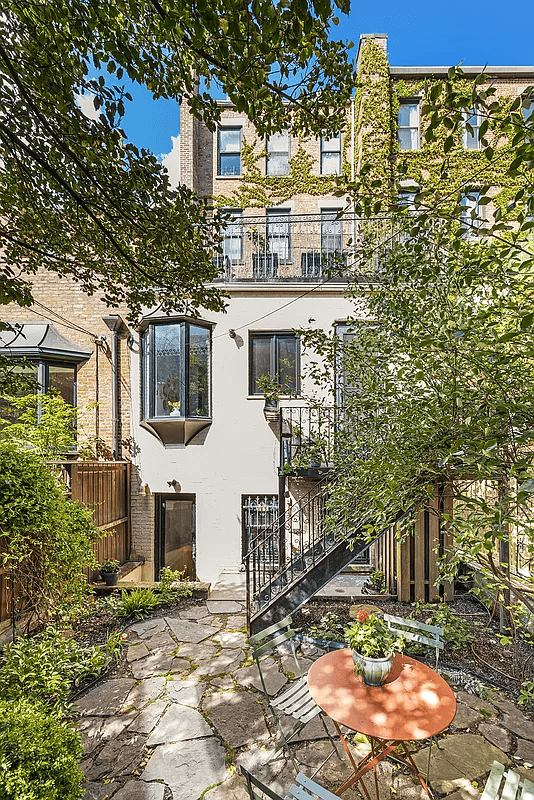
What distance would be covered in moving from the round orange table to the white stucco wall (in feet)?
17.9

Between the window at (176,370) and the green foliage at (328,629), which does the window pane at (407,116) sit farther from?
the green foliage at (328,629)

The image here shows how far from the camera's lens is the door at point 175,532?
348 inches

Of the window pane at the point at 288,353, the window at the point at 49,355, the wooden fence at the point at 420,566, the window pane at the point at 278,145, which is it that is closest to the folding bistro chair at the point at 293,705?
the wooden fence at the point at 420,566

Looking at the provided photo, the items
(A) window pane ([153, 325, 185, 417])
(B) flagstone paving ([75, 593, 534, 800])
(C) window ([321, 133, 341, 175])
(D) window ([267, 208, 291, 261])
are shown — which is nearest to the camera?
(B) flagstone paving ([75, 593, 534, 800])

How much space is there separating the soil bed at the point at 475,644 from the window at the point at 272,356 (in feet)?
14.4

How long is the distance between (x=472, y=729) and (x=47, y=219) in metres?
5.73

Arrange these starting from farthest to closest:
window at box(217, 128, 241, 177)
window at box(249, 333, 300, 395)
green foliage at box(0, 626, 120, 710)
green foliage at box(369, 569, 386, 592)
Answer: window at box(217, 128, 241, 177), window at box(249, 333, 300, 395), green foliage at box(369, 569, 386, 592), green foliage at box(0, 626, 120, 710)

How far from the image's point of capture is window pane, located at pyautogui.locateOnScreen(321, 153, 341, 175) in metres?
11.3

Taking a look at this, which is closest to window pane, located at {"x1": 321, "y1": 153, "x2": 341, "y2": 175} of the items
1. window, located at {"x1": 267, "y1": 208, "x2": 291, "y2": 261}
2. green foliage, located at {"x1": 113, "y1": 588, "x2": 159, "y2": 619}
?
window, located at {"x1": 267, "y1": 208, "x2": 291, "y2": 261}

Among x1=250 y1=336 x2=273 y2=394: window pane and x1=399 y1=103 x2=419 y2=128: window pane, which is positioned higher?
x1=399 y1=103 x2=419 y2=128: window pane

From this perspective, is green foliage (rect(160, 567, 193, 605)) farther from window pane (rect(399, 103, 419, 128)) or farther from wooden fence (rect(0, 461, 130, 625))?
window pane (rect(399, 103, 419, 128))

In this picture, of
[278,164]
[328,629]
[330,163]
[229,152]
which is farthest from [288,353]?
[229,152]

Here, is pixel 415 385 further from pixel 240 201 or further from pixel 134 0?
pixel 240 201

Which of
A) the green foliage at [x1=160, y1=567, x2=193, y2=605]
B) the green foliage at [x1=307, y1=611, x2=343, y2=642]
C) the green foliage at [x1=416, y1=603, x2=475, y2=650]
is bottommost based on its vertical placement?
the green foliage at [x1=160, y1=567, x2=193, y2=605]
